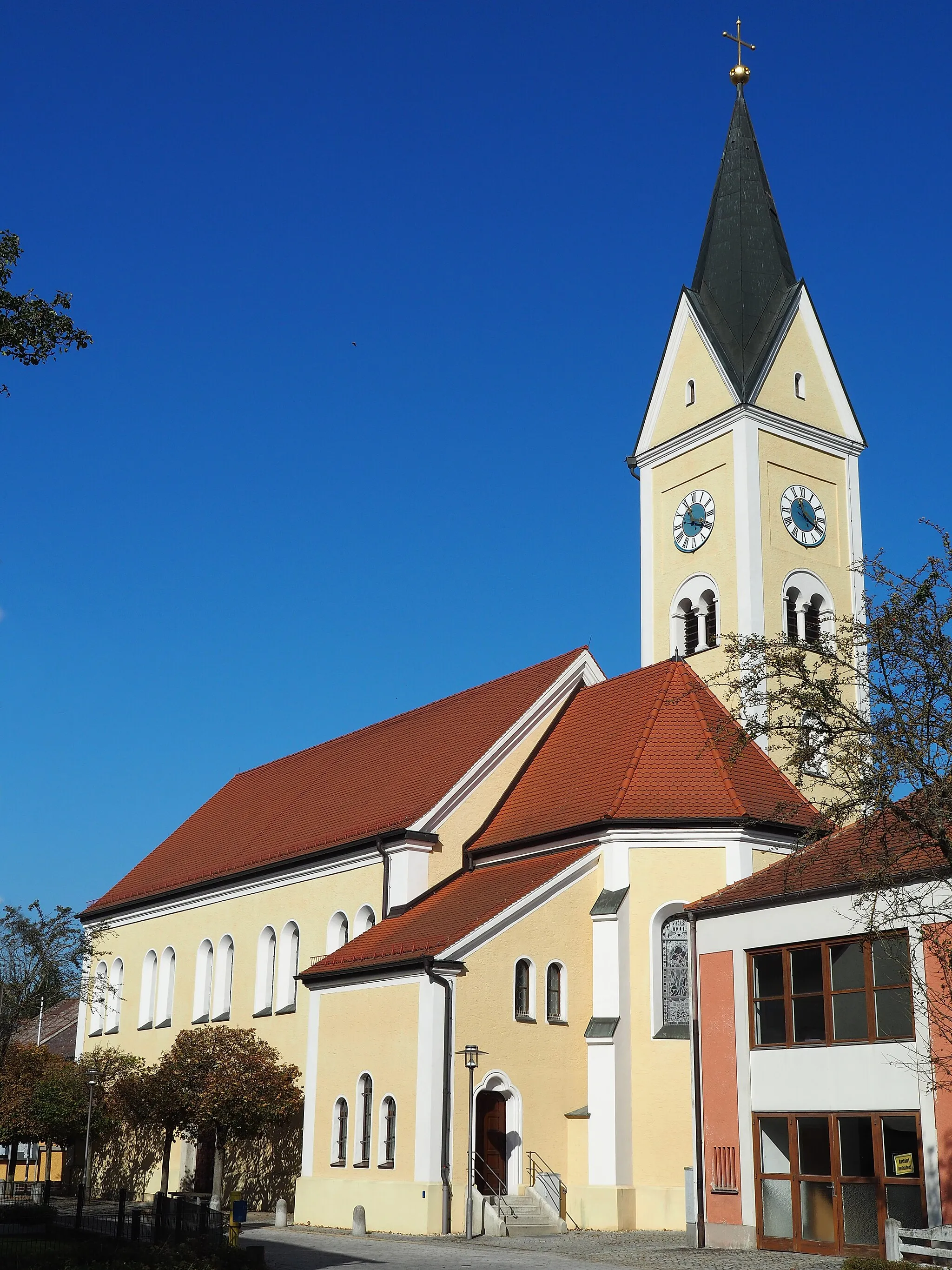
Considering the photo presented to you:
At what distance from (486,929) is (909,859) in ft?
32.7

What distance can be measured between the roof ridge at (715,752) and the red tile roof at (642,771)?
3cm

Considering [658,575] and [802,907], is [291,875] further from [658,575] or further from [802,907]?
[802,907]

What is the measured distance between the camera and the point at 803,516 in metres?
38.0

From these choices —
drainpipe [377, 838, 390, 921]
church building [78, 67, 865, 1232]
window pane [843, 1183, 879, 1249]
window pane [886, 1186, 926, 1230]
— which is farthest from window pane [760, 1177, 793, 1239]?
drainpipe [377, 838, 390, 921]

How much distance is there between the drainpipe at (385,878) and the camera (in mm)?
32844

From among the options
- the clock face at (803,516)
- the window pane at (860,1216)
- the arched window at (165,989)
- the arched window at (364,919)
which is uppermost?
the clock face at (803,516)

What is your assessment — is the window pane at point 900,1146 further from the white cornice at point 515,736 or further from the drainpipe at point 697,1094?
the white cornice at point 515,736

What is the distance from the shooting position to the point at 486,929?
28.0 m

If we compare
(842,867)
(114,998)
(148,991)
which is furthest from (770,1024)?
(114,998)

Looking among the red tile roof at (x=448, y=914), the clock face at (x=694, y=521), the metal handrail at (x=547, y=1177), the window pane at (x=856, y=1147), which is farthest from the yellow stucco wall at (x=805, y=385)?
the window pane at (x=856, y=1147)

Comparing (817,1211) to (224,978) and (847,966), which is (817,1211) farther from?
(224,978)

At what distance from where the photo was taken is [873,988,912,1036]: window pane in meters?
20.5

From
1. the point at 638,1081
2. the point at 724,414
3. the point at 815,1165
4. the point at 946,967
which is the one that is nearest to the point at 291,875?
the point at 638,1081

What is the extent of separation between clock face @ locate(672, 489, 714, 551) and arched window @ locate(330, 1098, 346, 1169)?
675 inches
